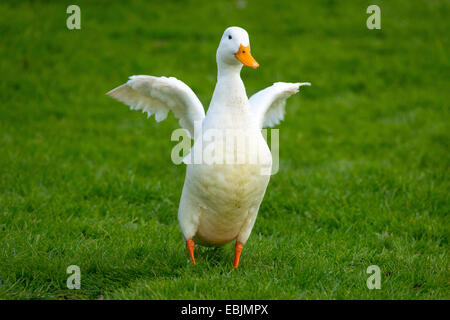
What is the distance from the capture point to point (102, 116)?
7965 mm

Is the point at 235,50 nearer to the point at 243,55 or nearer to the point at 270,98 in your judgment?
the point at 243,55

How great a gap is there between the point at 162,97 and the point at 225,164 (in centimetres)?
97

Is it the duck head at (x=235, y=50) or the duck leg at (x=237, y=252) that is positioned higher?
the duck head at (x=235, y=50)

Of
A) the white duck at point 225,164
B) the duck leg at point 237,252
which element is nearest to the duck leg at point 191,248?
the white duck at point 225,164

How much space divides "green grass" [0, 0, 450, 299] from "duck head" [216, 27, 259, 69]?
5.23ft

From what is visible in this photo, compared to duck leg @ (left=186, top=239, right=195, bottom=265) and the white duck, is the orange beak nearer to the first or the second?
the white duck

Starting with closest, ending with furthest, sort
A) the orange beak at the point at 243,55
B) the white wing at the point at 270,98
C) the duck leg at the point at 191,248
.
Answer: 1. the orange beak at the point at 243,55
2. the duck leg at the point at 191,248
3. the white wing at the point at 270,98

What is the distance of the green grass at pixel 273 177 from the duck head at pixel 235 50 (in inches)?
62.7

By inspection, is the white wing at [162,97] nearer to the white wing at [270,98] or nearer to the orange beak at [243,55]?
the white wing at [270,98]

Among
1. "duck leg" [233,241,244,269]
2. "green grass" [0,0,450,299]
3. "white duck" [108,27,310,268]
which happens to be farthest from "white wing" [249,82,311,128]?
"green grass" [0,0,450,299]

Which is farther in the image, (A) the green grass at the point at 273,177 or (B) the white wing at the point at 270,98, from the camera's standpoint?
(B) the white wing at the point at 270,98

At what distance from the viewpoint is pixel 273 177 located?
629cm

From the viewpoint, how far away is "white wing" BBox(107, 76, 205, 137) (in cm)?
406

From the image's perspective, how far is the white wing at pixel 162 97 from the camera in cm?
406
